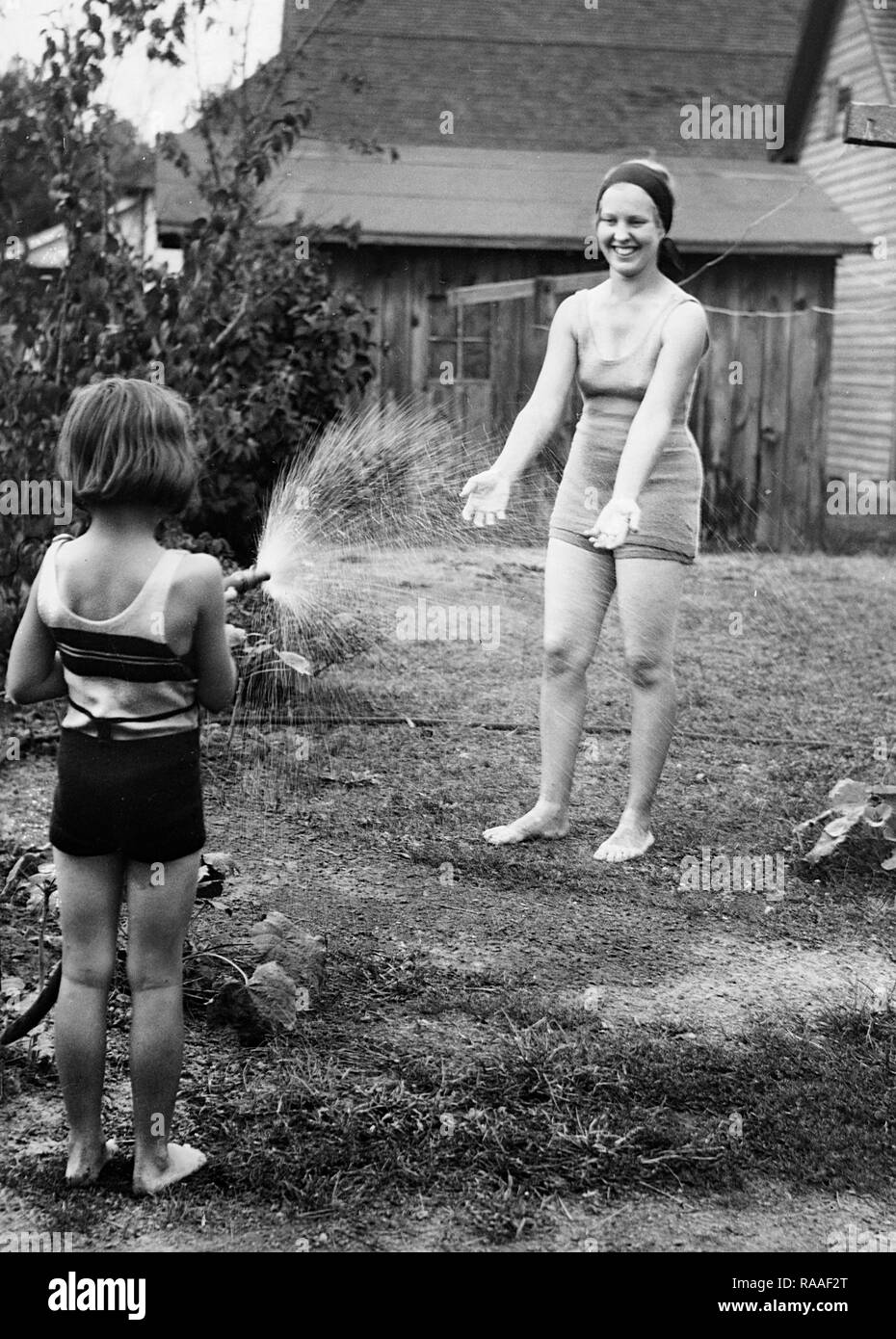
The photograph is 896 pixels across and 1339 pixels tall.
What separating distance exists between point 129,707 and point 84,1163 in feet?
2.60

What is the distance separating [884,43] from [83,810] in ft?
24.0

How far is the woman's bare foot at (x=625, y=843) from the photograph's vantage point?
3.45 metres

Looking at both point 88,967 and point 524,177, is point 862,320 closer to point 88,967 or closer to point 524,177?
point 524,177

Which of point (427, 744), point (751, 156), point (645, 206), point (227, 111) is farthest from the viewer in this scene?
point (751, 156)

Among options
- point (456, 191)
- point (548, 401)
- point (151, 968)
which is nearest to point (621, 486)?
point (548, 401)

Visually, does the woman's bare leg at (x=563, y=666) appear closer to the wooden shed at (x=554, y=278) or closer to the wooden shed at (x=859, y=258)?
the wooden shed at (x=554, y=278)

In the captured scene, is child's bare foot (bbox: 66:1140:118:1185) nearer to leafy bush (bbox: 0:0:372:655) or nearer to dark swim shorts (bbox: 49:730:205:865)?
dark swim shorts (bbox: 49:730:205:865)

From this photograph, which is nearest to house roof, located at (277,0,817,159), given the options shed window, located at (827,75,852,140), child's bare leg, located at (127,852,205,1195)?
shed window, located at (827,75,852,140)

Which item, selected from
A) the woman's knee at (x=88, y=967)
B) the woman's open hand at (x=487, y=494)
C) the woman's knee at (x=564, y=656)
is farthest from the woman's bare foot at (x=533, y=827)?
the woman's knee at (x=88, y=967)

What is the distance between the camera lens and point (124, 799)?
95.6 inches

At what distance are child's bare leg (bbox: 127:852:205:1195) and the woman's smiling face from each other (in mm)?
1509

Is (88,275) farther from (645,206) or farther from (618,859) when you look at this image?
(618,859)

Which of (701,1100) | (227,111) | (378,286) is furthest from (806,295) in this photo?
(701,1100)
